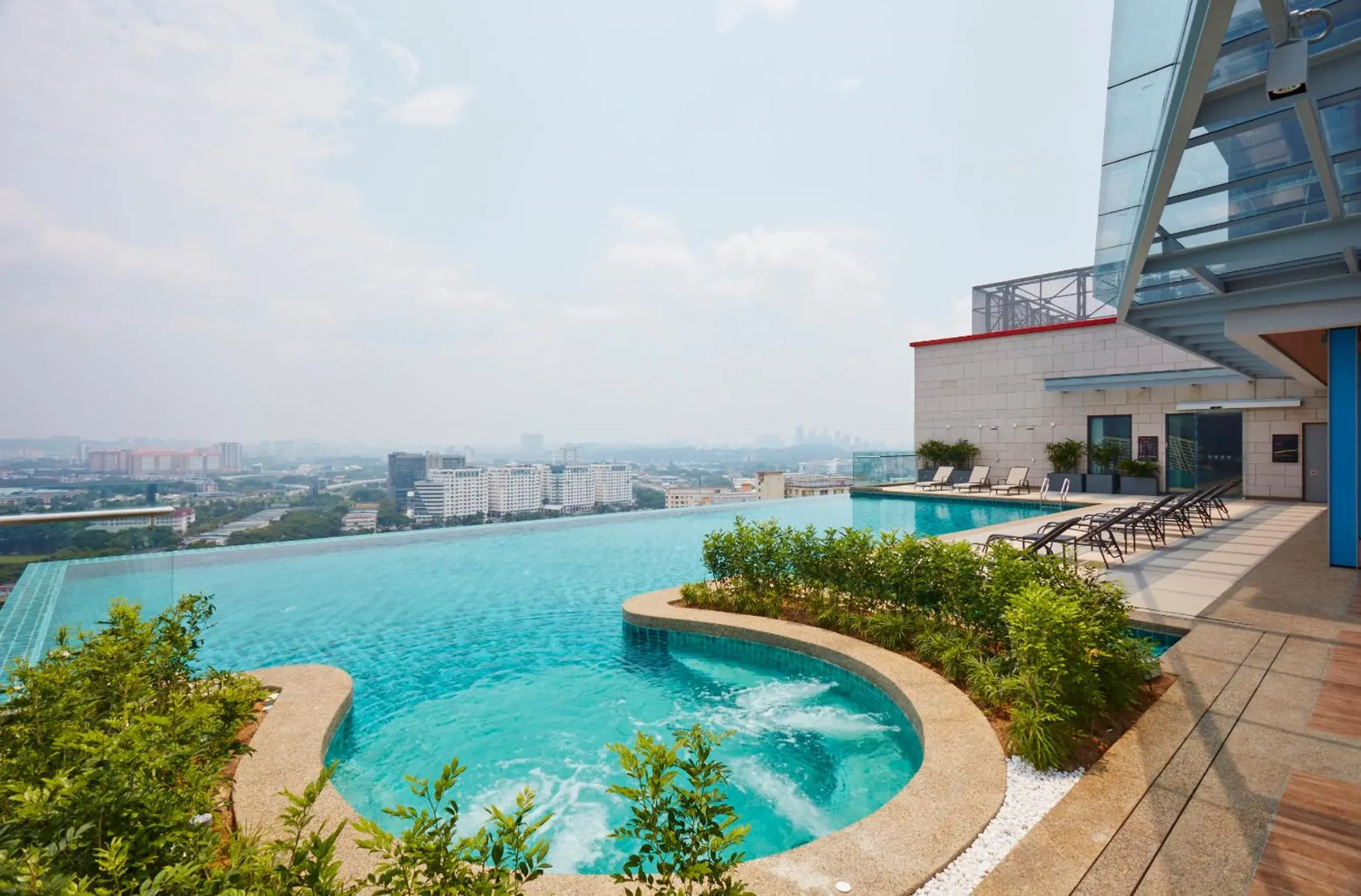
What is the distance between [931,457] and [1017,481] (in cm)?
321

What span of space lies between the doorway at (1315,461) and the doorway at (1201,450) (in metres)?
1.63

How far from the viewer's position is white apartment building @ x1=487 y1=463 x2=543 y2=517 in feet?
56.9

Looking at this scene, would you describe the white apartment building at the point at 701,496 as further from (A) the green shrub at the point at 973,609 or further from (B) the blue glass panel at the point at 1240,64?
(B) the blue glass panel at the point at 1240,64

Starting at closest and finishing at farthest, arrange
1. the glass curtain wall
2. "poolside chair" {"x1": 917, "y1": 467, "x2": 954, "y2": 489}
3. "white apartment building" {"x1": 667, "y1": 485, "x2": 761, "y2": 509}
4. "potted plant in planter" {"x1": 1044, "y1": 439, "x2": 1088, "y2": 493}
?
1. the glass curtain wall
2. "potted plant in planter" {"x1": 1044, "y1": 439, "x2": 1088, "y2": 493}
3. "white apartment building" {"x1": 667, "y1": 485, "x2": 761, "y2": 509}
4. "poolside chair" {"x1": 917, "y1": 467, "x2": 954, "y2": 489}

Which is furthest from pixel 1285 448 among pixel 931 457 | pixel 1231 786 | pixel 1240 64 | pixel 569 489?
pixel 569 489

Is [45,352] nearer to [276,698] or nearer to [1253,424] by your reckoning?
[276,698]

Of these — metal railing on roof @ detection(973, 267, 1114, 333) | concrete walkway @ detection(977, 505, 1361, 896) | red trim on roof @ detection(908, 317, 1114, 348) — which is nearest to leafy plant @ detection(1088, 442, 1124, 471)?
red trim on roof @ detection(908, 317, 1114, 348)

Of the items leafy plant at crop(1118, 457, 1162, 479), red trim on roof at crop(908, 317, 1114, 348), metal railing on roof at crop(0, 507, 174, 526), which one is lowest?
leafy plant at crop(1118, 457, 1162, 479)

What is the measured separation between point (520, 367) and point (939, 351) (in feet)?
147

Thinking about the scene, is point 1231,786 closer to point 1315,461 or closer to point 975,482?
point 1315,461

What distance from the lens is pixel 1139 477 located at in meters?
18.0

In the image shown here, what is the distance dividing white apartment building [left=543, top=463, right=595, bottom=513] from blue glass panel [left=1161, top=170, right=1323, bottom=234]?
15913 millimetres

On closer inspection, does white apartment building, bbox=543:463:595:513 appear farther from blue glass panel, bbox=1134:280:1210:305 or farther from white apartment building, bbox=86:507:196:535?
blue glass panel, bbox=1134:280:1210:305

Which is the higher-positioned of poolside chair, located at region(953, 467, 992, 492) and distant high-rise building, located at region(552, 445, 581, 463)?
distant high-rise building, located at region(552, 445, 581, 463)
